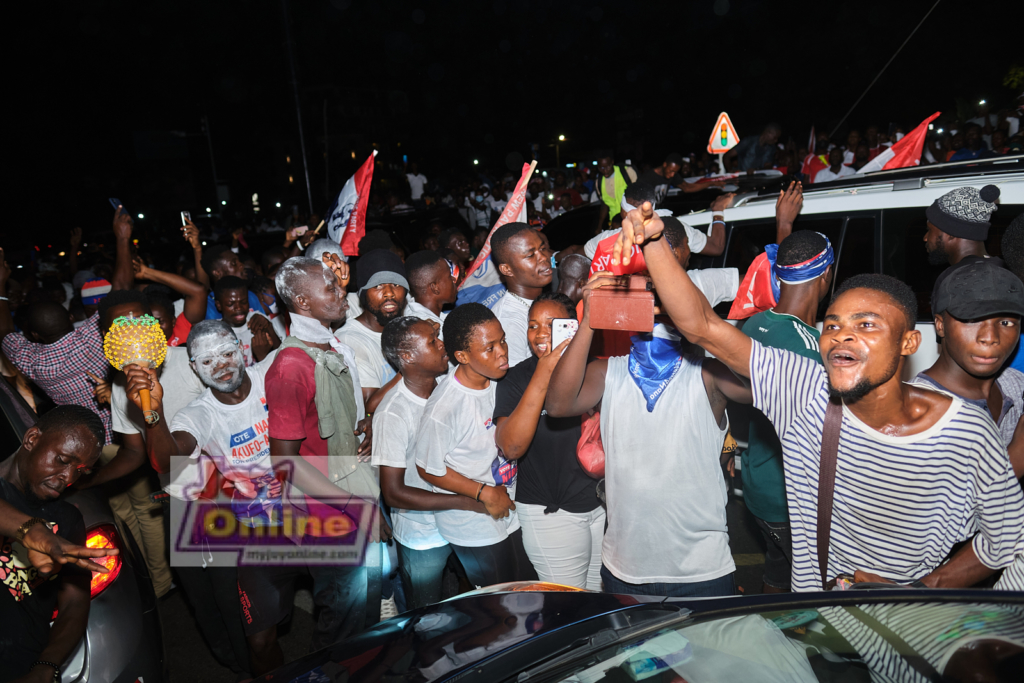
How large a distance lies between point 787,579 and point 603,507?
1195 mm

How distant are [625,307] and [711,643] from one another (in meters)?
1.01

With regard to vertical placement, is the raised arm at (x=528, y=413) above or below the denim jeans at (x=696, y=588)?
above

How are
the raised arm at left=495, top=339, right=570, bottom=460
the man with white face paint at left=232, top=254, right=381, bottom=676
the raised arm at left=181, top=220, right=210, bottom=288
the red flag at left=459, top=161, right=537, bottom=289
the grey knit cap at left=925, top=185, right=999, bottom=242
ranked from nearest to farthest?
the raised arm at left=495, top=339, right=570, bottom=460
the man with white face paint at left=232, top=254, right=381, bottom=676
the grey knit cap at left=925, top=185, right=999, bottom=242
the red flag at left=459, top=161, right=537, bottom=289
the raised arm at left=181, top=220, right=210, bottom=288

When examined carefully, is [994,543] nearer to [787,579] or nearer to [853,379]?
[853,379]

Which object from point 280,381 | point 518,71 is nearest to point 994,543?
point 280,381

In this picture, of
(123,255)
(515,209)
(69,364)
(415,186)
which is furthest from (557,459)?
(415,186)

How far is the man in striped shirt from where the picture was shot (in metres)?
2.04

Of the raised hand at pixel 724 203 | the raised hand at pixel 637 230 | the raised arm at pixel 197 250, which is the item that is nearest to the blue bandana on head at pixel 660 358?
the raised hand at pixel 637 230

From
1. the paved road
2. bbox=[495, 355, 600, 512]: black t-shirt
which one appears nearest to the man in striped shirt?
bbox=[495, 355, 600, 512]: black t-shirt

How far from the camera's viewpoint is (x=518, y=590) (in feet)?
8.32

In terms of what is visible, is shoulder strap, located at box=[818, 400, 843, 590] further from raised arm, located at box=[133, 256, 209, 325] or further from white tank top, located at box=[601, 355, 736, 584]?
raised arm, located at box=[133, 256, 209, 325]

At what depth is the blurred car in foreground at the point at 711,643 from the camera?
1581 mm

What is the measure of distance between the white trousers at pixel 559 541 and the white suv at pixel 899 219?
2.39 metres

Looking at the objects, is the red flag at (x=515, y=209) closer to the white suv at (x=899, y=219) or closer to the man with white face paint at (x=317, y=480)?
the white suv at (x=899, y=219)
